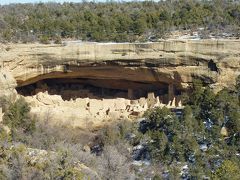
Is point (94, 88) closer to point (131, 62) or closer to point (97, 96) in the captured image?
point (97, 96)

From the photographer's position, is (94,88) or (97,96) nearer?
(97,96)

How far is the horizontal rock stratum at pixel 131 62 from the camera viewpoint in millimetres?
18141

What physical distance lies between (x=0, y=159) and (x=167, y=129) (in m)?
5.80

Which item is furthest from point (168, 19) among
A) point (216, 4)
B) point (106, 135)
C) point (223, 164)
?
point (223, 164)

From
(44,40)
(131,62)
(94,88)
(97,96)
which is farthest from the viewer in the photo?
(94,88)

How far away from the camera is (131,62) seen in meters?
18.8

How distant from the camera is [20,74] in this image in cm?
1895

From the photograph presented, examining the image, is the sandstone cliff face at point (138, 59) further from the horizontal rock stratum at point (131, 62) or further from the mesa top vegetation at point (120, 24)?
the mesa top vegetation at point (120, 24)

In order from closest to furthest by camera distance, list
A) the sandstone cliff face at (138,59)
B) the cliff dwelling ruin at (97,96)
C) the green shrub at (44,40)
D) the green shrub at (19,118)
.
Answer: the green shrub at (19,118), the sandstone cliff face at (138,59), the cliff dwelling ruin at (97,96), the green shrub at (44,40)

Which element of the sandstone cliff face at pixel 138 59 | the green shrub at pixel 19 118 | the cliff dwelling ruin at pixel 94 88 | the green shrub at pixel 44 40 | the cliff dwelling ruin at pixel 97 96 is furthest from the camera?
the cliff dwelling ruin at pixel 94 88

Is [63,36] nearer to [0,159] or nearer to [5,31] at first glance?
[5,31]

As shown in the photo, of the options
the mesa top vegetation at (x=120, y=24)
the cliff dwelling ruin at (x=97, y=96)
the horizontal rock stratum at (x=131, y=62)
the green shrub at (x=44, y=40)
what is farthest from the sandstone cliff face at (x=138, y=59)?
the mesa top vegetation at (x=120, y=24)

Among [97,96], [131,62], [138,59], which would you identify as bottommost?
[97,96]

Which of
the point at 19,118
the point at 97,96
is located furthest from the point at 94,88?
the point at 19,118
